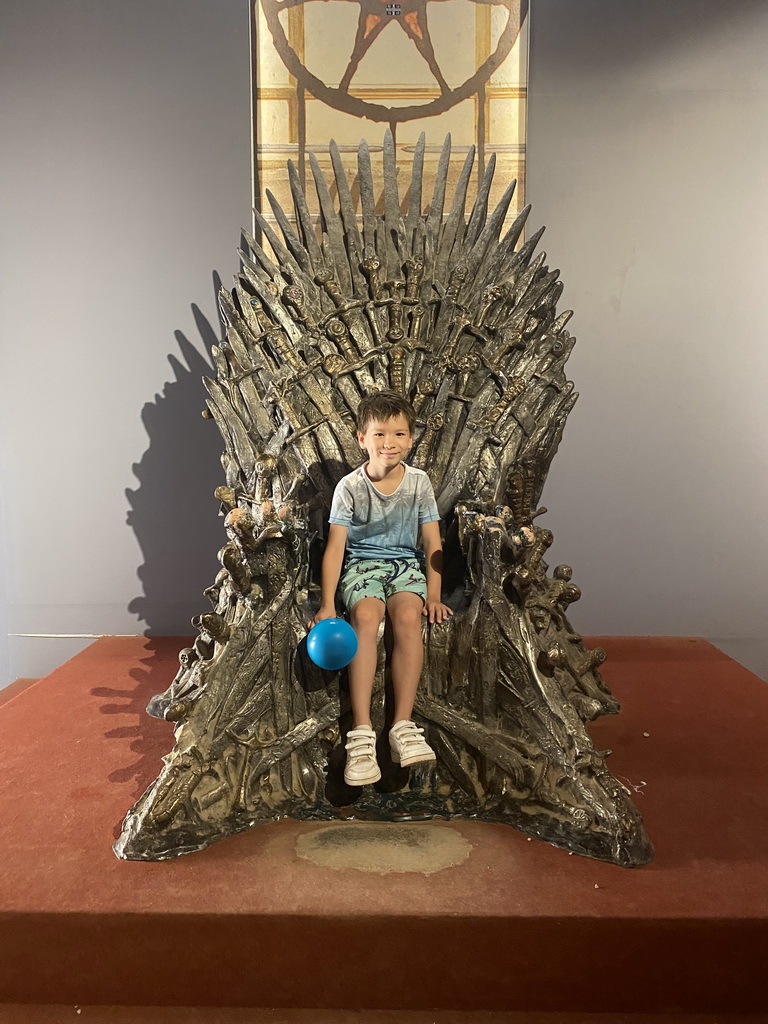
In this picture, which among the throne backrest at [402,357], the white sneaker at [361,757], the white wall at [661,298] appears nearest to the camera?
the white sneaker at [361,757]

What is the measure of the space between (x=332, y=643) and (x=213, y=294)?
8.64 ft

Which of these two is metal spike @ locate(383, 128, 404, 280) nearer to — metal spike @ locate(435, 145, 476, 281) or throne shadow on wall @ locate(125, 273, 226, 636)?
metal spike @ locate(435, 145, 476, 281)

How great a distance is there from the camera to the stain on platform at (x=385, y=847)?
2.25 m

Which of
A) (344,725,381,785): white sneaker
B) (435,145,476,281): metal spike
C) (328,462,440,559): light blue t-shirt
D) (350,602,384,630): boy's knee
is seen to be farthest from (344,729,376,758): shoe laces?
(435,145,476,281): metal spike

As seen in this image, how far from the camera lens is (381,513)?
9.52 ft

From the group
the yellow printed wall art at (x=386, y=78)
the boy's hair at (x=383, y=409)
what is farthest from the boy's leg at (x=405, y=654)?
the yellow printed wall art at (x=386, y=78)

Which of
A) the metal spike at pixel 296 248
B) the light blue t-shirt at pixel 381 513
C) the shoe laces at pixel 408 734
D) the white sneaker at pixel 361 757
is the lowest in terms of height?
the white sneaker at pixel 361 757

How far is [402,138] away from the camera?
14.8 ft

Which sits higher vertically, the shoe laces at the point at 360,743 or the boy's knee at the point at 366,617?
the boy's knee at the point at 366,617

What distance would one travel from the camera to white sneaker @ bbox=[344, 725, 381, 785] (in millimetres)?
2463

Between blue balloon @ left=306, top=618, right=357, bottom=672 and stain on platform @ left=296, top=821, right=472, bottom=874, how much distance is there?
477mm

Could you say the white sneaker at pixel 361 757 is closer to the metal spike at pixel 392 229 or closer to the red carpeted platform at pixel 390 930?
the red carpeted platform at pixel 390 930

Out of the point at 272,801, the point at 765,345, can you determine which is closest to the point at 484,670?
the point at 272,801

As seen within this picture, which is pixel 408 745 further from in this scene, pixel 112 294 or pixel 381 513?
pixel 112 294
